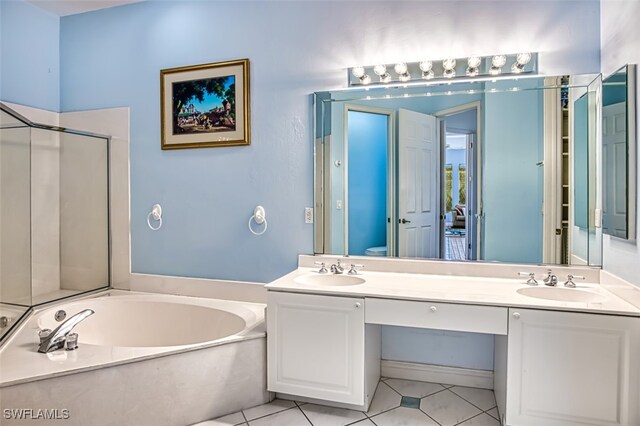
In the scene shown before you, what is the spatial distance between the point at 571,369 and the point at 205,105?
271 cm

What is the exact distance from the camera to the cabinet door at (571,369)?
165 cm

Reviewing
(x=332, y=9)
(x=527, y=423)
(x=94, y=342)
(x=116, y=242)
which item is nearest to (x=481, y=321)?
(x=527, y=423)

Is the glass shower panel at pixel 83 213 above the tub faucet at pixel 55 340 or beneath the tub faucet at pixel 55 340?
above

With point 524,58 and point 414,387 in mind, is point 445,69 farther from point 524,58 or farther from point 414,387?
point 414,387

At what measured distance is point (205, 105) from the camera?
2867 mm

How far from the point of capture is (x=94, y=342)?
106 inches

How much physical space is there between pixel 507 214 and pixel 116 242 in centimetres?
290

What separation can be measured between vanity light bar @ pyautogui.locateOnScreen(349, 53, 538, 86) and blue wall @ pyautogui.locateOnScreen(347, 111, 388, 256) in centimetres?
24

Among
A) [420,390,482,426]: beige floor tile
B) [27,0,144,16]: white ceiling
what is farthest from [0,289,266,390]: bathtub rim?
[27,0,144,16]: white ceiling

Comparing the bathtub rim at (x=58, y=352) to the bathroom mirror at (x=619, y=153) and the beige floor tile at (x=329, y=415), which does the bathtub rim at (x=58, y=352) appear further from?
the bathroom mirror at (x=619, y=153)

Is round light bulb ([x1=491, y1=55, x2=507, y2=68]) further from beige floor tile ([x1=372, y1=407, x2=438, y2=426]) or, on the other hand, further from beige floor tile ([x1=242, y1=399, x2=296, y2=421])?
beige floor tile ([x1=242, y1=399, x2=296, y2=421])

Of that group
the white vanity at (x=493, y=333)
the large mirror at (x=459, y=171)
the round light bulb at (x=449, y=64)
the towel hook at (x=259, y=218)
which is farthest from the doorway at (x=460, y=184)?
the towel hook at (x=259, y=218)

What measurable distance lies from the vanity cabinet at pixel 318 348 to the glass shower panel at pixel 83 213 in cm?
183

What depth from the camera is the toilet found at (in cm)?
255
